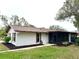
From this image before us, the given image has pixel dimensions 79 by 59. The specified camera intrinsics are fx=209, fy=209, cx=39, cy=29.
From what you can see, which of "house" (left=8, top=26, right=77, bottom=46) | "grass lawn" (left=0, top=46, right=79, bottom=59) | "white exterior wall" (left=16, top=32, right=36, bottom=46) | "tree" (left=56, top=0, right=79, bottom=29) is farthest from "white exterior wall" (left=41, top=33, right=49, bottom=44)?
"grass lawn" (left=0, top=46, right=79, bottom=59)

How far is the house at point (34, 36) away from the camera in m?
37.4

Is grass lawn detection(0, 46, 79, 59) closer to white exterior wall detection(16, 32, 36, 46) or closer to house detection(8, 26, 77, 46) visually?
white exterior wall detection(16, 32, 36, 46)

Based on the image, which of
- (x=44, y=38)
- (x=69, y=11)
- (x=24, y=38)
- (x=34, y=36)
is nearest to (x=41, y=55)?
(x=24, y=38)

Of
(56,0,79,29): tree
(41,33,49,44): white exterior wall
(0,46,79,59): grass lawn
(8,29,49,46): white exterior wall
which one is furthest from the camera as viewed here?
(41,33,49,44): white exterior wall

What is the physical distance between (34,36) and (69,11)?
26.7 ft

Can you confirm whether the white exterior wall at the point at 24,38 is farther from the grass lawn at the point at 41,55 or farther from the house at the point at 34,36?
the grass lawn at the point at 41,55

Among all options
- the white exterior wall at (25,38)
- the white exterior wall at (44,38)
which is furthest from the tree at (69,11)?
the white exterior wall at (25,38)

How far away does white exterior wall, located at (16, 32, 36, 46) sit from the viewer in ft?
123

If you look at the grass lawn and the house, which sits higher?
the house

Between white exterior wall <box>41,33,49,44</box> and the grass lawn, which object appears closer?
the grass lawn

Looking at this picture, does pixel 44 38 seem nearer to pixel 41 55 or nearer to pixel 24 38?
pixel 24 38

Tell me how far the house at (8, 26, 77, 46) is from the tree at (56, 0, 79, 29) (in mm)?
3010

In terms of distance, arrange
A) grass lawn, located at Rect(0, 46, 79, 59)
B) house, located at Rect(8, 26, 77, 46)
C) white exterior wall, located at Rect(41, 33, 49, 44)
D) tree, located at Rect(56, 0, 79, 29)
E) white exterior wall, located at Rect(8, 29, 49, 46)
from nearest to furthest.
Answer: grass lawn, located at Rect(0, 46, 79, 59)
white exterior wall, located at Rect(8, 29, 49, 46)
house, located at Rect(8, 26, 77, 46)
tree, located at Rect(56, 0, 79, 29)
white exterior wall, located at Rect(41, 33, 49, 44)

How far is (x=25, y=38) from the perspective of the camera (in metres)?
38.3
